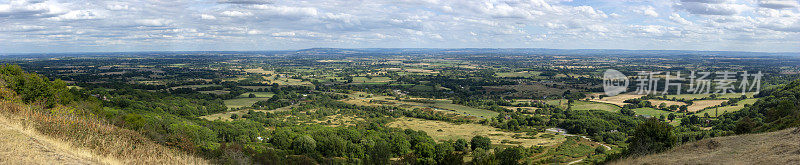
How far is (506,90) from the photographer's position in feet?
395

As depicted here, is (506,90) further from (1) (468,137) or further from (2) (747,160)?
(2) (747,160)

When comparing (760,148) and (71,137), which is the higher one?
(71,137)

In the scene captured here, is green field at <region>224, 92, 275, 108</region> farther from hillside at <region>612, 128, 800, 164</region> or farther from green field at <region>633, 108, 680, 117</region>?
hillside at <region>612, 128, 800, 164</region>

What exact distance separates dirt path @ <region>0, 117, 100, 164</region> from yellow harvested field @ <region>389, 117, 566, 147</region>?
1732 inches

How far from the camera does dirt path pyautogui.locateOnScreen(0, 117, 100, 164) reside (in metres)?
10.9

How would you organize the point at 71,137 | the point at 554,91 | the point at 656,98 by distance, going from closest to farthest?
the point at 71,137
the point at 656,98
the point at 554,91

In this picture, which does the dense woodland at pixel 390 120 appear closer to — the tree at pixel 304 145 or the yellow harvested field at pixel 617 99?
the tree at pixel 304 145

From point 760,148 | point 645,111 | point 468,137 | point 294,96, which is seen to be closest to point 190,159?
point 760,148

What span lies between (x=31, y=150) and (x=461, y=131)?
52988mm

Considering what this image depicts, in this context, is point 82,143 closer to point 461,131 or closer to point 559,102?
point 461,131

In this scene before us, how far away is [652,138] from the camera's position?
2844 centimetres

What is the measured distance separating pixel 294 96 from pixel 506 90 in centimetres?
6072

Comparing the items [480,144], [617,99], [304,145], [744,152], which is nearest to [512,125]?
[480,144]

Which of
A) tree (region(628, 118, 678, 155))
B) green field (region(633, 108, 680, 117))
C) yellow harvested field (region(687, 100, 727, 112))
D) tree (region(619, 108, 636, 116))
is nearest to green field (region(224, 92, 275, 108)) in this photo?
tree (region(619, 108, 636, 116))
